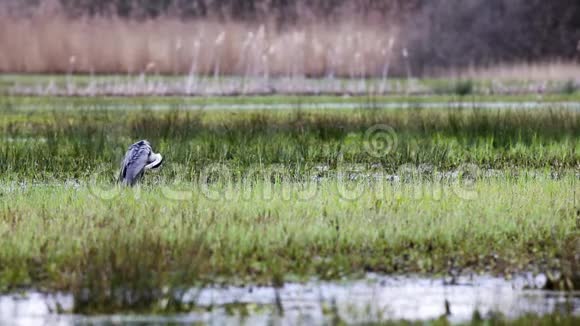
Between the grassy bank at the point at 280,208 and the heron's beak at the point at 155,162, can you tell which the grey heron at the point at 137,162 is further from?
the grassy bank at the point at 280,208

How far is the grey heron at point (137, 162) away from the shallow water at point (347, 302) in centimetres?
383

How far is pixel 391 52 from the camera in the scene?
47.6 m

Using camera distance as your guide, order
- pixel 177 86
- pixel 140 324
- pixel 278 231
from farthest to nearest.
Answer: pixel 177 86 → pixel 278 231 → pixel 140 324

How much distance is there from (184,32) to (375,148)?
2775cm

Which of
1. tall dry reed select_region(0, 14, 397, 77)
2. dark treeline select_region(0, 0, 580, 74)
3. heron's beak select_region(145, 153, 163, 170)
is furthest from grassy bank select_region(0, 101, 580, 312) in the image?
dark treeline select_region(0, 0, 580, 74)

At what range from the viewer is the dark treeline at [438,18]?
49312mm

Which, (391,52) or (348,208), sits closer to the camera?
(348,208)

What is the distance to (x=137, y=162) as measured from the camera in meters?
12.7

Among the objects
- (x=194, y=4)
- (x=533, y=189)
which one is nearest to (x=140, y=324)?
(x=533, y=189)

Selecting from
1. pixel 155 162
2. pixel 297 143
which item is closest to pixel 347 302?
pixel 155 162

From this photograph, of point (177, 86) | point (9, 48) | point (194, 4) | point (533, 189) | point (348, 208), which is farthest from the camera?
point (194, 4)

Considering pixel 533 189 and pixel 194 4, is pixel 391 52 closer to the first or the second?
pixel 194 4

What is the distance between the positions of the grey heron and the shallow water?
383 cm

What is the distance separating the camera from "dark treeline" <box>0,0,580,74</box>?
4931 cm
